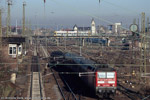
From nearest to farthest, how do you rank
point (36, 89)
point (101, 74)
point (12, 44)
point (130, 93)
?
point (101, 74) → point (130, 93) → point (36, 89) → point (12, 44)

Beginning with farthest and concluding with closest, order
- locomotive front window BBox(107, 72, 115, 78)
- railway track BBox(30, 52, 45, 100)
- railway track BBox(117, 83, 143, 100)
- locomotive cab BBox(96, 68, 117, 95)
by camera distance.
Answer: railway track BBox(30, 52, 45, 100) < railway track BBox(117, 83, 143, 100) < locomotive front window BBox(107, 72, 115, 78) < locomotive cab BBox(96, 68, 117, 95)

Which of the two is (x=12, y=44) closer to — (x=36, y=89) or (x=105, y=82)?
(x=36, y=89)

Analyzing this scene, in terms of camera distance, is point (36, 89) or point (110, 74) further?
point (36, 89)

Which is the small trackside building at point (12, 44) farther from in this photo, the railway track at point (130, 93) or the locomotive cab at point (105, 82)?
the locomotive cab at point (105, 82)

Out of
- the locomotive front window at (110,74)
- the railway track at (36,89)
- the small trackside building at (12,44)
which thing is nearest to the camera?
the locomotive front window at (110,74)

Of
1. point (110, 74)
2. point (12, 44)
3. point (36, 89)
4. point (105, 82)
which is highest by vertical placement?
point (12, 44)

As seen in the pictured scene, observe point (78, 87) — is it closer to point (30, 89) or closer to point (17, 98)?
point (30, 89)

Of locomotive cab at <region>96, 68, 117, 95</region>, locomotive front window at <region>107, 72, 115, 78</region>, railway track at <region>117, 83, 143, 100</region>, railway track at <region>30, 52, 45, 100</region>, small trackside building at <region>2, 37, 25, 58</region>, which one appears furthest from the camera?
small trackside building at <region>2, 37, 25, 58</region>

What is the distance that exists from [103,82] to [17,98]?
14.7ft

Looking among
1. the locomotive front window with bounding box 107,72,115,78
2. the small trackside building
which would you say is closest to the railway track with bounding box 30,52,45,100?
the locomotive front window with bounding box 107,72,115,78

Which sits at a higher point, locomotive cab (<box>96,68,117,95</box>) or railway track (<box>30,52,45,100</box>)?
locomotive cab (<box>96,68,117,95</box>)

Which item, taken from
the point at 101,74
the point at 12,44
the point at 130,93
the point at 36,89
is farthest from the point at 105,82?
the point at 12,44

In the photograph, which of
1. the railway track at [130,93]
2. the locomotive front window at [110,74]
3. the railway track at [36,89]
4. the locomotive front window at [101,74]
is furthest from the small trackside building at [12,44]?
the locomotive front window at [110,74]

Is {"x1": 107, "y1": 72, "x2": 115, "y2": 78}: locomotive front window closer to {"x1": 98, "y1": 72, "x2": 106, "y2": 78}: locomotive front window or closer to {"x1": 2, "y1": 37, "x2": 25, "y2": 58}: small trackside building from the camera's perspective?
{"x1": 98, "y1": 72, "x2": 106, "y2": 78}: locomotive front window
